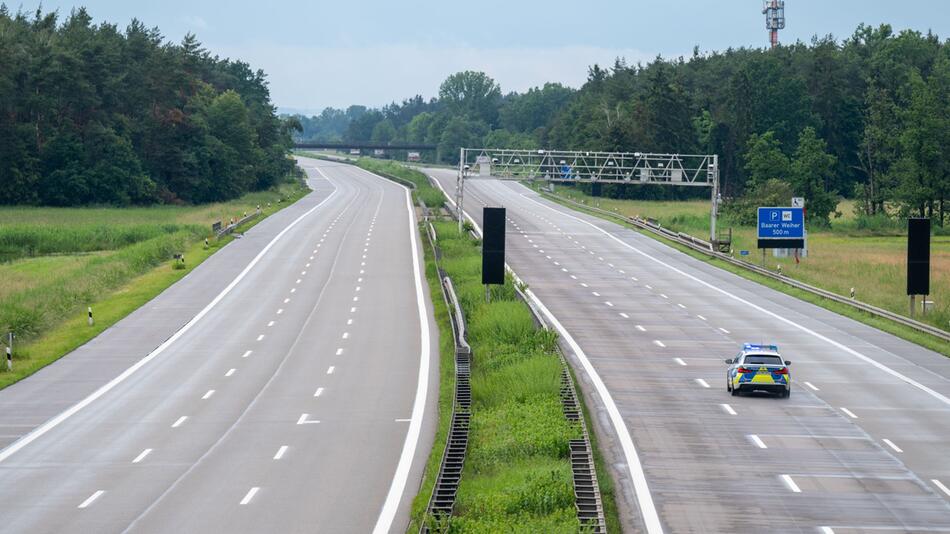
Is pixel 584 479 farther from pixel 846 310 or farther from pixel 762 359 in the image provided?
pixel 846 310

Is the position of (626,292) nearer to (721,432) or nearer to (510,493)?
(721,432)

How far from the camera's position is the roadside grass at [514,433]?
21.8 meters

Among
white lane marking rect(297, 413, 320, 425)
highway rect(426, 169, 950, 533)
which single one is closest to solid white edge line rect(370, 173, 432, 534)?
white lane marking rect(297, 413, 320, 425)

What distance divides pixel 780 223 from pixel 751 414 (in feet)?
151

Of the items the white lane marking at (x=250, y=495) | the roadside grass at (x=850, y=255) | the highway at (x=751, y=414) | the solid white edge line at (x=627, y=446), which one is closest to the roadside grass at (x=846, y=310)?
the highway at (x=751, y=414)

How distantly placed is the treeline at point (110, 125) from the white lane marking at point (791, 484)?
354ft

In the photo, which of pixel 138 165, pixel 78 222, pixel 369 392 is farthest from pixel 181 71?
pixel 369 392

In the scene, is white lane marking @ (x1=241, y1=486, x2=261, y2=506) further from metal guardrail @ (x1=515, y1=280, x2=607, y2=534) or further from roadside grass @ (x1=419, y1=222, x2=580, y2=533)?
metal guardrail @ (x1=515, y1=280, x2=607, y2=534)

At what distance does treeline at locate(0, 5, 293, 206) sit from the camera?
126m

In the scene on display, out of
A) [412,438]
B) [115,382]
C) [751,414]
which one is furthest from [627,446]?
[115,382]

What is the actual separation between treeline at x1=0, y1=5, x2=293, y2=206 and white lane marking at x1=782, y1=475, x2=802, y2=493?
354 feet

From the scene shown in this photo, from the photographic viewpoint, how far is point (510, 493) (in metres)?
23.0

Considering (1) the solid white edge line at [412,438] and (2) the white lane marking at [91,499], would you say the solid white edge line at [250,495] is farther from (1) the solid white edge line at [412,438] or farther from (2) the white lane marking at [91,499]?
(2) the white lane marking at [91,499]

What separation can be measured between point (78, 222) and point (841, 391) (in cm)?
8176
